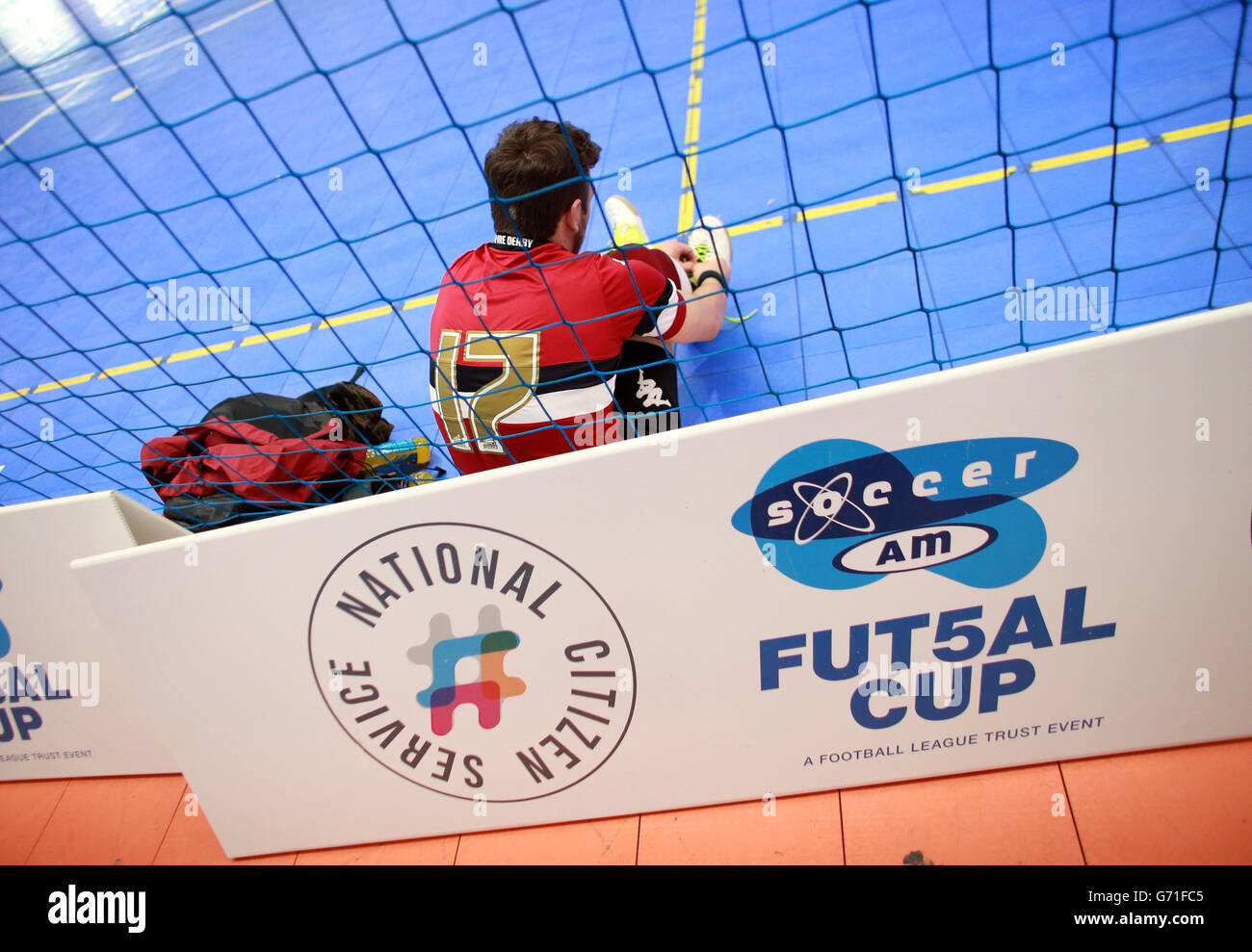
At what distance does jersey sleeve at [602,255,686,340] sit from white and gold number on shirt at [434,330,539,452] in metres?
0.20

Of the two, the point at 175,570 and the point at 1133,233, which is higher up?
the point at 1133,233

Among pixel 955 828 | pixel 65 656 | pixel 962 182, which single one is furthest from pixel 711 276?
pixel 65 656

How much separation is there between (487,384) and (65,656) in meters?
1.20

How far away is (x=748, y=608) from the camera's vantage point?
159cm

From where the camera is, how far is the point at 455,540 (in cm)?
156

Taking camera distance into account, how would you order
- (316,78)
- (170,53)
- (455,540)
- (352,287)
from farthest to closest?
(170,53)
(316,78)
(352,287)
(455,540)

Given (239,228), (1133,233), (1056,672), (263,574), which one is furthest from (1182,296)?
(239,228)

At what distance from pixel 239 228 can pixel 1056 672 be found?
4315 millimetres

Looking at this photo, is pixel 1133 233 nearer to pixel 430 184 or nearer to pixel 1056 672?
pixel 1056 672

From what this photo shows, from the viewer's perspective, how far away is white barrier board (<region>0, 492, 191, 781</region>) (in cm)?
181

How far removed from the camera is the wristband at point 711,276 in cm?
243

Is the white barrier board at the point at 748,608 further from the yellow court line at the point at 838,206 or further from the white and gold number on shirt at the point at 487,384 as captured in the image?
the yellow court line at the point at 838,206

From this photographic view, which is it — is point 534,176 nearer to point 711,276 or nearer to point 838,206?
point 711,276

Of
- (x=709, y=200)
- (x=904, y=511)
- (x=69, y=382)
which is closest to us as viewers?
(x=904, y=511)
